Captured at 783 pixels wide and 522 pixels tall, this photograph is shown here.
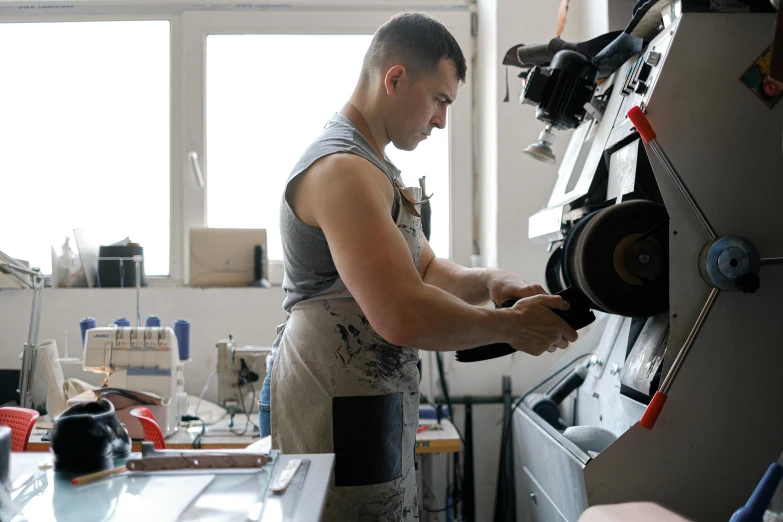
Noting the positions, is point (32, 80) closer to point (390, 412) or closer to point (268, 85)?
point (268, 85)

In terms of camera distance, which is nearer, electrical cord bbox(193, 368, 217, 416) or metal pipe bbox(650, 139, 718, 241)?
metal pipe bbox(650, 139, 718, 241)

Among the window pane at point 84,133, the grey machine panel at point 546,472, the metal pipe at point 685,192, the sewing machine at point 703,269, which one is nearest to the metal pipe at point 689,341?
the sewing machine at point 703,269

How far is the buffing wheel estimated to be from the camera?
4.14ft

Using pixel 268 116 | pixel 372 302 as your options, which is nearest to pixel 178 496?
pixel 372 302

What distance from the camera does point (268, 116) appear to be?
3.27 meters

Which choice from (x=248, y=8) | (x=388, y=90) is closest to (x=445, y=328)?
(x=388, y=90)

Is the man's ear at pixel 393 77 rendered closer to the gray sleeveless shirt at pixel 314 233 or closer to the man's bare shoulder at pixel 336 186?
the gray sleeveless shirt at pixel 314 233

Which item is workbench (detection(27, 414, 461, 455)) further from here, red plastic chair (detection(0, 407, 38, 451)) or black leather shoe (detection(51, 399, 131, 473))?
black leather shoe (detection(51, 399, 131, 473))

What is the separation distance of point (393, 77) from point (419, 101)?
69 mm

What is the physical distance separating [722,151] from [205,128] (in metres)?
2.50

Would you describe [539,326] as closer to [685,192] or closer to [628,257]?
[628,257]

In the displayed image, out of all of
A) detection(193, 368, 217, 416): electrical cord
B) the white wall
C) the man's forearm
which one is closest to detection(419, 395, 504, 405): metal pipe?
the white wall

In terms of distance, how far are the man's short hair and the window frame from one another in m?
1.86

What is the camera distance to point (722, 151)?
122 cm
